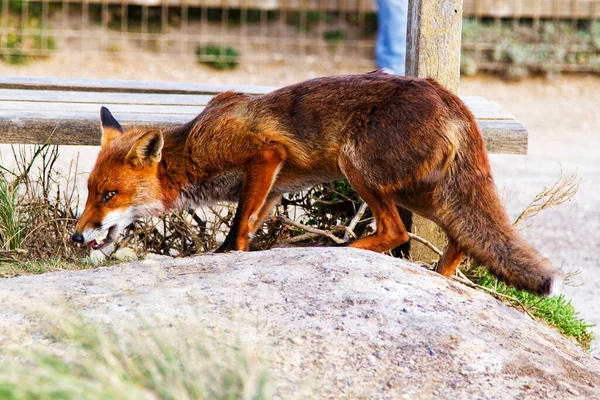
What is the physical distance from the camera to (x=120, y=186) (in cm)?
503

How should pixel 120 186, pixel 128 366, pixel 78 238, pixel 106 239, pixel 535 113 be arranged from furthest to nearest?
pixel 535 113
pixel 106 239
pixel 120 186
pixel 78 238
pixel 128 366

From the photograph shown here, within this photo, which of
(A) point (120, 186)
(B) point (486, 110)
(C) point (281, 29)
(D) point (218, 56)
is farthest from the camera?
(C) point (281, 29)

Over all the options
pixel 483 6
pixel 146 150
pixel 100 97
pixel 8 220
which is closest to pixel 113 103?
pixel 100 97

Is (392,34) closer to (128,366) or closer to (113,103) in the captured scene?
(113,103)

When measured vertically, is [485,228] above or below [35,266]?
above

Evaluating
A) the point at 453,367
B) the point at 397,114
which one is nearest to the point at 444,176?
the point at 397,114

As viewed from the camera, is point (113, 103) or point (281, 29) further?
point (281, 29)

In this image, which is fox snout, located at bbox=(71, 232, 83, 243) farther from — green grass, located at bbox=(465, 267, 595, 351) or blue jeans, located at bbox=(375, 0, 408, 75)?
blue jeans, located at bbox=(375, 0, 408, 75)

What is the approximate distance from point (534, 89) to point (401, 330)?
12.7 metres

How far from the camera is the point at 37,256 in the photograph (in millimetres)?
5840

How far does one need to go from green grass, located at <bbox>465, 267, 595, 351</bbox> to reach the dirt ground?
251 cm

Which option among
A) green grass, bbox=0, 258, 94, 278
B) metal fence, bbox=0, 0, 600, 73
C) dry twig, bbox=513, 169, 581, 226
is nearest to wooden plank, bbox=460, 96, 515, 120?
dry twig, bbox=513, 169, 581, 226

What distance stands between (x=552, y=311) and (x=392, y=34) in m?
8.32

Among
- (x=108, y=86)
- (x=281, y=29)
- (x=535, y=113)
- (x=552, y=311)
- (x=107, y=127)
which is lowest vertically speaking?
(x=552, y=311)
